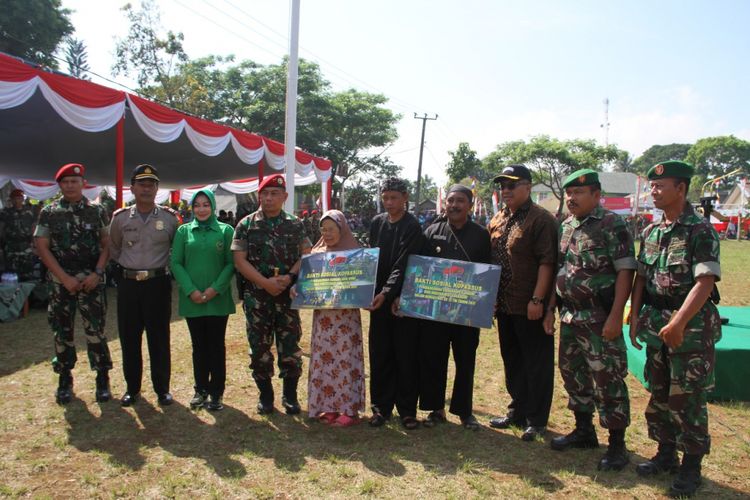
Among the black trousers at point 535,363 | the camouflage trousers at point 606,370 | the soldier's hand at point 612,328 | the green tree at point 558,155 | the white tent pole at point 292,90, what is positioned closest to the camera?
the soldier's hand at point 612,328

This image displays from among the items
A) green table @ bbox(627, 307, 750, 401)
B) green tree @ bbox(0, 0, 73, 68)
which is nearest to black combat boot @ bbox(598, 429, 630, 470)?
green table @ bbox(627, 307, 750, 401)

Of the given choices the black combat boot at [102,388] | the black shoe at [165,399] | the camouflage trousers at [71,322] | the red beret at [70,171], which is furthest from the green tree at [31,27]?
the black shoe at [165,399]

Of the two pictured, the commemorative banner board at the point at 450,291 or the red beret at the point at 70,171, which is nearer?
the commemorative banner board at the point at 450,291

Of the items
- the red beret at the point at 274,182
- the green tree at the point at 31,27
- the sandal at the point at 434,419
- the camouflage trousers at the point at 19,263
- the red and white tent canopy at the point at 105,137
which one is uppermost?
the green tree at the point at 31,27

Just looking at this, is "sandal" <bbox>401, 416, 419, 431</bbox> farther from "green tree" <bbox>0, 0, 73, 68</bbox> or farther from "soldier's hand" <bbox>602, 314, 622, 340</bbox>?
"green tree" <bbox>0, 0, 73, 68</bbox>

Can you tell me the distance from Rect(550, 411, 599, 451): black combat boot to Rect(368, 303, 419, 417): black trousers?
3.28 feet

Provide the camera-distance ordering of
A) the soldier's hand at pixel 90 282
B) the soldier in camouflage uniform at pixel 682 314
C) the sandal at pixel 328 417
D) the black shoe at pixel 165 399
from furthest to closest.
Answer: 1. the black shoe at pixel 165 399
2. the soldier's hand at pixel 90 282
3. the sandal at pixel 328 417
4. the soldier in camouflage uniform at pixel 682 314

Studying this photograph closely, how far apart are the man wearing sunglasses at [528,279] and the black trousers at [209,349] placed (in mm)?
2114

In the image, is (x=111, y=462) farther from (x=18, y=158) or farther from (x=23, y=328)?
(x=18, y=158)

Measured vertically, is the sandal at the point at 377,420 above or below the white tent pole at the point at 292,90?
below

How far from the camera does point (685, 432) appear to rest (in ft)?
9.25

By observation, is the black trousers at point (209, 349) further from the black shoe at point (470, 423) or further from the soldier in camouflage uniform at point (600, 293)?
the soldier in camouflage uniform at point (600, 293)

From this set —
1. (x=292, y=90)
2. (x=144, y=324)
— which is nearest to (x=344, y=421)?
(x=144, y=324)

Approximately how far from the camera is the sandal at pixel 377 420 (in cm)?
380
